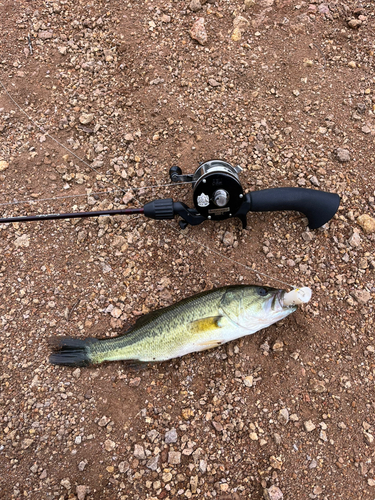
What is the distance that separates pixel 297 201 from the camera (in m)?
3.37

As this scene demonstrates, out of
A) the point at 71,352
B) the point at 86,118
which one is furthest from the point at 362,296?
the point at 86,118

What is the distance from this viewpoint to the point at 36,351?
347cm

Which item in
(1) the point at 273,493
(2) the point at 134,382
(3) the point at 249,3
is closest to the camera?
(1) the point at 273,493

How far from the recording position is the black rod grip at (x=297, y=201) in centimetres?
334

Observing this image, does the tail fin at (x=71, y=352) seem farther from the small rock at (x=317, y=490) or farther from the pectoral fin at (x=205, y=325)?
the small rock at (x=317, y=490)

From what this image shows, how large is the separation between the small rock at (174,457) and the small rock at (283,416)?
0.97m

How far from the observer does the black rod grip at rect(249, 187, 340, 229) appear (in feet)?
10.9

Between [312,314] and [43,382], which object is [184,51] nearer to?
[312,314]

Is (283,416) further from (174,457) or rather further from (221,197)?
(221,197)

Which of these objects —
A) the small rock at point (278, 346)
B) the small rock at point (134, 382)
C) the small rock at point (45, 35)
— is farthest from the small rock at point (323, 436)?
the small rock at point (45, 35)

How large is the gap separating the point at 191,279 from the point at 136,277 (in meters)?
0.58

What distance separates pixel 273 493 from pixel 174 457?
893 mm

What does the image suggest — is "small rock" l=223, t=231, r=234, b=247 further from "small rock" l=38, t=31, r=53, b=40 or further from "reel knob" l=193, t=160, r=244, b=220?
"small rock" l=38, t=31, r=53, b=40

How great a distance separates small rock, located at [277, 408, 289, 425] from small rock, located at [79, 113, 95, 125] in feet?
12.2
